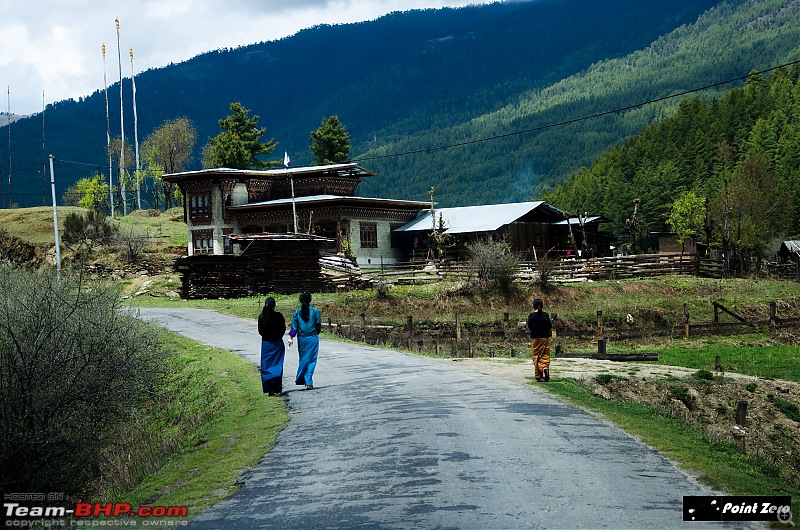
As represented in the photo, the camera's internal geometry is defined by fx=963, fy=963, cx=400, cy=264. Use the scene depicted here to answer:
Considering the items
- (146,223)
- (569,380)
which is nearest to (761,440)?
(569,380)

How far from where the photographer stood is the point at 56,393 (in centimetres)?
1716

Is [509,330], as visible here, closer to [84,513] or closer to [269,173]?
[84,513]

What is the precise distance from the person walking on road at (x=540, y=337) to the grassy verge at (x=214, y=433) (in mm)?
5807

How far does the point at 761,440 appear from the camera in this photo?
2253cm

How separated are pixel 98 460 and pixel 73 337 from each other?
2.55m

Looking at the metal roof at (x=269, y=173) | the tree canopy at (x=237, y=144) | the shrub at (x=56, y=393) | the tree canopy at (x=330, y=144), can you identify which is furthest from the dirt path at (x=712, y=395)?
the tree canopy at (x=237, y=144)

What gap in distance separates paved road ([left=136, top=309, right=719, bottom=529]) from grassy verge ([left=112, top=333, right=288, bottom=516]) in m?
0.41

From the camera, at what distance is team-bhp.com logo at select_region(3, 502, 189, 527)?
36.1 ft

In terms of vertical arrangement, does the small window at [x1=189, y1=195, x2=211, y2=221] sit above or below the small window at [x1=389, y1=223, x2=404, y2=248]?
above

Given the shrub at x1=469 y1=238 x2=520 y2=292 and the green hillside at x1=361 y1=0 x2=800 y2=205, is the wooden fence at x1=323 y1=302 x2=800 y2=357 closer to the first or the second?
the shrub at x1=469 y1=238 x2=520 y2=292

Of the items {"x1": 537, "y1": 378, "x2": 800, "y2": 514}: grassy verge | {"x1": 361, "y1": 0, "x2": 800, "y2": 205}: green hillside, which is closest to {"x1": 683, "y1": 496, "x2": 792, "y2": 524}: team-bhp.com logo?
{"x1": 537, "y1": 378, "x2": 800, "y2": 514}: grassy verge

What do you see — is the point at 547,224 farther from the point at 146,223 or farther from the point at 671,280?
Result: the point at 146,223

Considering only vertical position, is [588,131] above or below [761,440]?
above

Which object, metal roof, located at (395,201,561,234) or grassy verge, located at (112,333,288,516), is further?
metal roof, located at (395,201,561,234)
